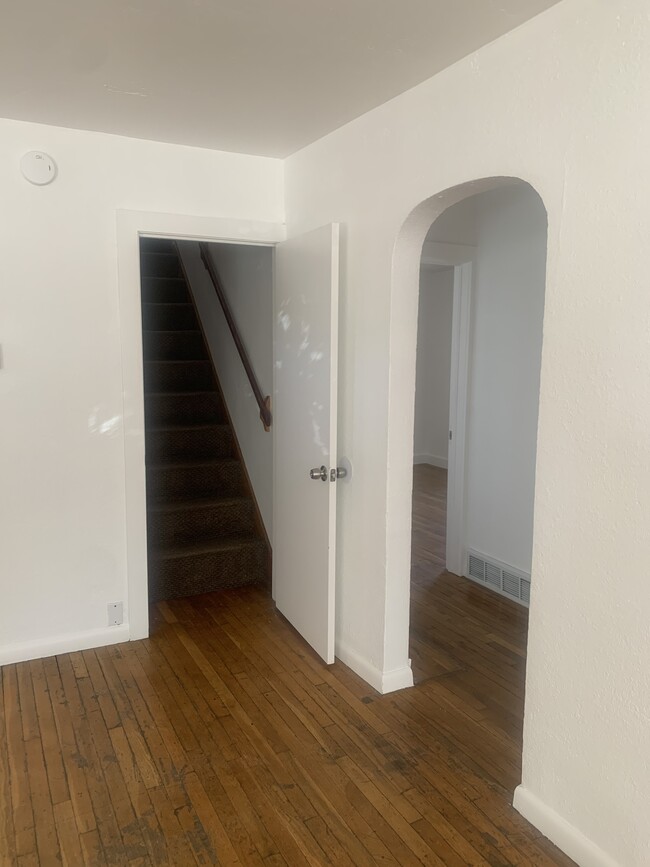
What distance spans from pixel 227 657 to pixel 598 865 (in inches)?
67.1

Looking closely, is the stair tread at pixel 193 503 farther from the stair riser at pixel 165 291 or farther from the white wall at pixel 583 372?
the white wall at pixel 583 372

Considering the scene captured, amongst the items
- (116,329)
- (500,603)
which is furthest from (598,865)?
(116,329)

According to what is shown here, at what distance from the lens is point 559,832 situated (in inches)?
73.6

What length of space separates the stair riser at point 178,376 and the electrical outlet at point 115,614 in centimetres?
199

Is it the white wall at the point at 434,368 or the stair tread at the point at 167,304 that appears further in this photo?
the white wall at the point at 434,368

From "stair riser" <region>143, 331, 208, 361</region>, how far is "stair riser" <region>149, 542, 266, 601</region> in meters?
1.84

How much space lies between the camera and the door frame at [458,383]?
381cm

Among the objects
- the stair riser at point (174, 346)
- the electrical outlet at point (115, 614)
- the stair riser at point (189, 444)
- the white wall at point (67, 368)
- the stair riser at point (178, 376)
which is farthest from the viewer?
the stair riser at point (174, 346)

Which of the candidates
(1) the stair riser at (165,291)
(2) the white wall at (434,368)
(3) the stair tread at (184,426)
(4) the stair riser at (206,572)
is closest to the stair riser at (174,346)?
(1) the stair riser at (165,291)

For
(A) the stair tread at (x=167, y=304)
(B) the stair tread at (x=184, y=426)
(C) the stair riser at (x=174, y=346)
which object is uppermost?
(A) the stair tread at (x=167, y=304)

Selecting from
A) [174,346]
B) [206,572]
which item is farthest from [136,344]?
[174,346]

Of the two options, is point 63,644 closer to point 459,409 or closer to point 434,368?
point 459,409

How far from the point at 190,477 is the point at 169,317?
5.69 ft

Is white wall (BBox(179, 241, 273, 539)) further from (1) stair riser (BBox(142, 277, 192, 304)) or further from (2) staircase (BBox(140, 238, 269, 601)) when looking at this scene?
(1) stair riser (BBox(142, 277, 192, 304))
